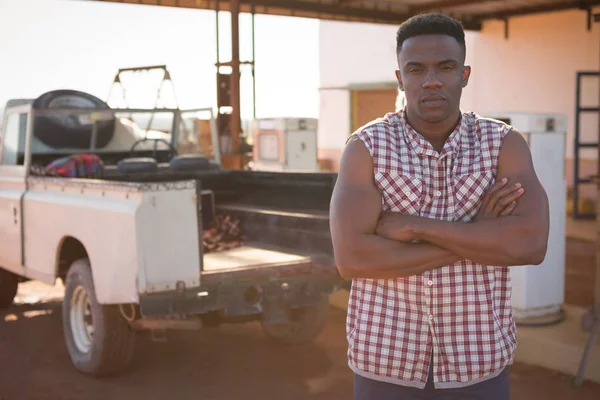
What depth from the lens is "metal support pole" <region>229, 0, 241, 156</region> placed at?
12.4 meters

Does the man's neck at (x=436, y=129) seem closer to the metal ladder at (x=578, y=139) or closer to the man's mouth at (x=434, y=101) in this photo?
the man's mouth at (x=434, y=101)

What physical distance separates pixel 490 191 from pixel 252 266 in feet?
10.9

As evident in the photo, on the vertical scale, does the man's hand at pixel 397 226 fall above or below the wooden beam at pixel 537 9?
below

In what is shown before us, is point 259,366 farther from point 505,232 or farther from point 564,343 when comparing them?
point 505,232

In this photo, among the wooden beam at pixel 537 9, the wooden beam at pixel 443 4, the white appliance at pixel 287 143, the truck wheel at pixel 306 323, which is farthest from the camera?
the white appliance at pixel 287 143

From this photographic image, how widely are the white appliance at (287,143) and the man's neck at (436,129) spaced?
11592 mm

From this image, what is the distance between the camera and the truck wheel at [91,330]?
5430 millimetres

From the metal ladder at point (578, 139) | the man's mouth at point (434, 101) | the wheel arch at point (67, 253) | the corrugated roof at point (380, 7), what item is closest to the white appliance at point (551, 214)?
the wheel arch at point (67, 253)

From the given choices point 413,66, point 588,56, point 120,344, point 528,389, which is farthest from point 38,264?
point 588,56

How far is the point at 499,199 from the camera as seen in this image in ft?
7.13

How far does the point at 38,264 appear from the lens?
641 centimetres

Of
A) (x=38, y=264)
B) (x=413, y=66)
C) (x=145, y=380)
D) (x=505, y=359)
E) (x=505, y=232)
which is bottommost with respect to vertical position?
(x=145, y=380)

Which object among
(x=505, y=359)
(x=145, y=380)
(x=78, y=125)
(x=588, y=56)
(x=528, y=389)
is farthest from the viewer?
(x=588, y=56)

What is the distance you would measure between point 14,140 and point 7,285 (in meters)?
1.65
